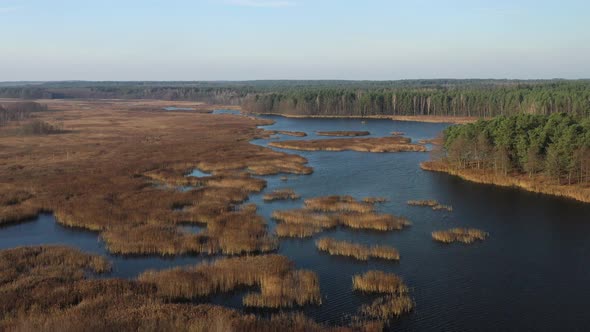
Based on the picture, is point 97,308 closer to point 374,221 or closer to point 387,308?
point 387,308

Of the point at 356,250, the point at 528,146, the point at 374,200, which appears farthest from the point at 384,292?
the point at 528,146

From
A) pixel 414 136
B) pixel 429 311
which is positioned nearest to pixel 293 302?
pixel 429 311

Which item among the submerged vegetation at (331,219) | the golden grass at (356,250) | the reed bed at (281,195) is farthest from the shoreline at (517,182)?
the golden grass at (356,250)

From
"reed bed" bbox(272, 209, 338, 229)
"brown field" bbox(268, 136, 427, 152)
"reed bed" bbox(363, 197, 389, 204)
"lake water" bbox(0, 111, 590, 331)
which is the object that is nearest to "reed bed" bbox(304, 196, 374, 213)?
"reed bed" bbox(363, 197, 389, 204)

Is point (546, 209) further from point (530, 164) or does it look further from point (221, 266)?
point (221, 266)

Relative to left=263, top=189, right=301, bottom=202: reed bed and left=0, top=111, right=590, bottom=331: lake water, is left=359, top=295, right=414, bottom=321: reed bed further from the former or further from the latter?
left=263, top=189, right=301, bottom=202: reed bed

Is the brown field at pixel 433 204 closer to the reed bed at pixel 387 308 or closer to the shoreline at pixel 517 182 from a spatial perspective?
the shoreline at pixel 517 182
